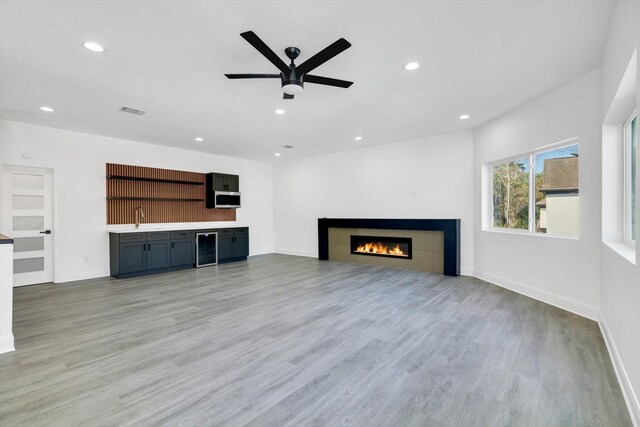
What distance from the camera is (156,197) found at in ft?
21.6

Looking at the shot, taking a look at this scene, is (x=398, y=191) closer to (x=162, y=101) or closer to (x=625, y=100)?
(x=625, y=100)

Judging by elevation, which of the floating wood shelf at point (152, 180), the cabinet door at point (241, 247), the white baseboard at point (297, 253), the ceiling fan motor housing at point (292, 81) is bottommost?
the white baseboard at point (297, 253)

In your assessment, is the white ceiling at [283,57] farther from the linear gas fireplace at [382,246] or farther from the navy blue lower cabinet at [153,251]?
the linear gas fireplace at [382,246]

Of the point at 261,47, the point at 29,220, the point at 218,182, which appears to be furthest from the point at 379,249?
the point at 29,220

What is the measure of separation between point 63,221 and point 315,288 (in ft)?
16.0

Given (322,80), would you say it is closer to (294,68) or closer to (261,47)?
(294,68)

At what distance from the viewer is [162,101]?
402 centimetres

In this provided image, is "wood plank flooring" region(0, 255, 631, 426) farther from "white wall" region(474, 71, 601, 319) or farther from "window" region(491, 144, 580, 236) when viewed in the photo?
"window" region(491, 144, 580, 236)

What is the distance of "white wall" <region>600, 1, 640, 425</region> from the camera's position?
1.85m

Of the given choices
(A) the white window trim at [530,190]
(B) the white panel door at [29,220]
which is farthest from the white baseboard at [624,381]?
(B) the white panel door at [29,220]

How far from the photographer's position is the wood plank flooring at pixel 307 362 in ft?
6.09

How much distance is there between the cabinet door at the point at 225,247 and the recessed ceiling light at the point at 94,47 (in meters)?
4.92

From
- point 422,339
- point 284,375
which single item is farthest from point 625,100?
point 284,375

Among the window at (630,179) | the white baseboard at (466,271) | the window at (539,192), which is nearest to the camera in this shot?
the window at (630,179)
